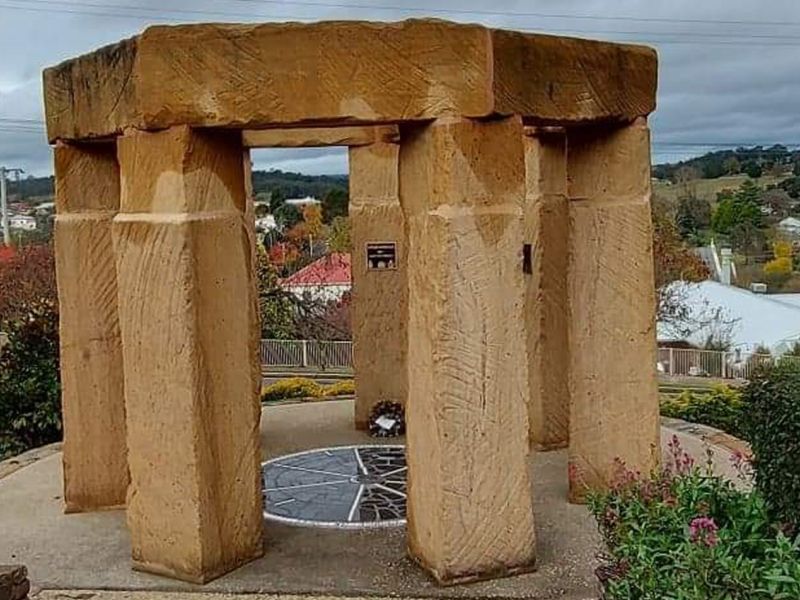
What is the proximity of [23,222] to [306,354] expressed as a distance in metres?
19.8

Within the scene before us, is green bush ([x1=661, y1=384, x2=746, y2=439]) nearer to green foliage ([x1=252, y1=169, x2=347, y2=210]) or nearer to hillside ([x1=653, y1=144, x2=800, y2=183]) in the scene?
green foliage ([x1=252, y1=169, x2=347, y2=210])

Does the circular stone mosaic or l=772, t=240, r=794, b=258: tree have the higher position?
l=772, t=240, r=794, b=258: tree

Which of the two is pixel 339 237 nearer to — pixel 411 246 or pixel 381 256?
pixel 381 256

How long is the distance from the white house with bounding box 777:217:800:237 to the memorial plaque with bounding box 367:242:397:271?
27893 millimetres

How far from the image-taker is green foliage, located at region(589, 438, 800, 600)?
3.56 metres

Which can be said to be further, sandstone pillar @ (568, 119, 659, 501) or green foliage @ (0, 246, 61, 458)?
green foliage @ (0, 246, 61, 458)

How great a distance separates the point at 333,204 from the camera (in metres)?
25.0

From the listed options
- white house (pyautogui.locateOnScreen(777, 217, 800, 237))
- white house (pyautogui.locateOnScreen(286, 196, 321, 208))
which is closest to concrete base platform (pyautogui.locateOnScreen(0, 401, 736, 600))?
white house (pyautogui.locateOnScreen(286, 196, 321, 208))

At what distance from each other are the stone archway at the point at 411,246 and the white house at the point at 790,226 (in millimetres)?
29640

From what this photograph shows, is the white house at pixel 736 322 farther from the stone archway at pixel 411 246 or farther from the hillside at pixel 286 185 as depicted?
the stone archway at pixel 411 246

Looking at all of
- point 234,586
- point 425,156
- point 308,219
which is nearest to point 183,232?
point 425,156

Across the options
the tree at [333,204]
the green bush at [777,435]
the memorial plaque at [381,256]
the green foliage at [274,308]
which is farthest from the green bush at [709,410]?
the tree at [333,204]

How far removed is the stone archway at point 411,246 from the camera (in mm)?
5000

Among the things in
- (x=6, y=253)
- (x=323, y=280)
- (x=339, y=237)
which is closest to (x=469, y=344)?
(x=323, y=280)
